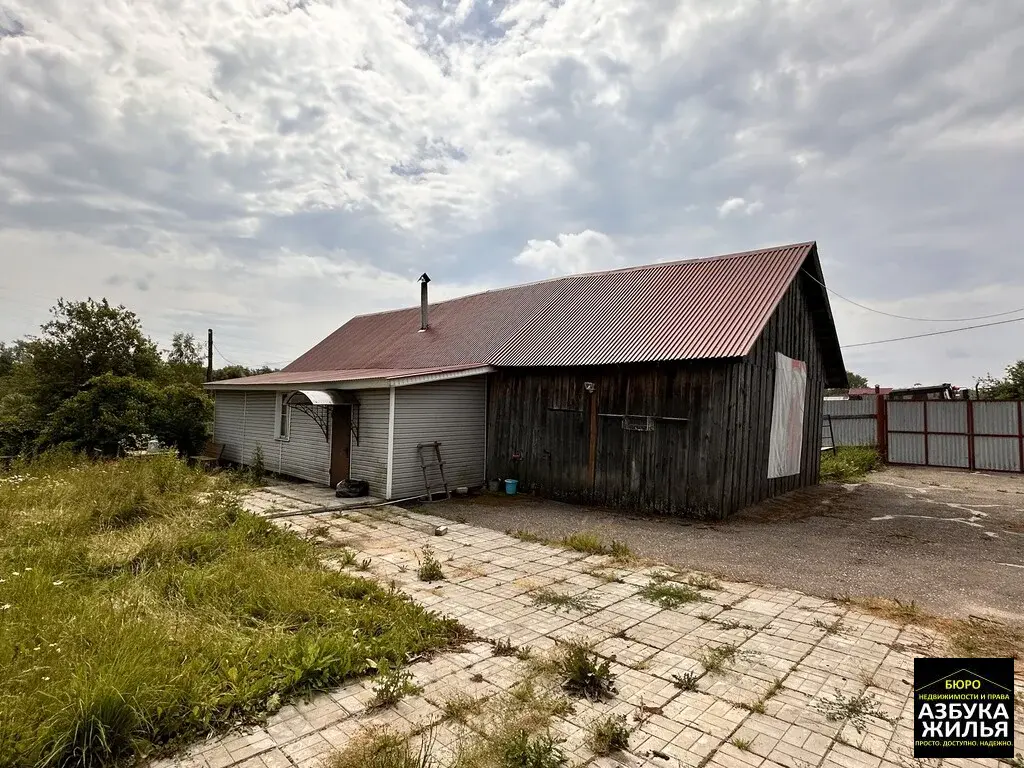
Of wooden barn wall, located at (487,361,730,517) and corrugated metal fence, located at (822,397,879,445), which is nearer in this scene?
wooden barn wall, located at (487,361,730,517)

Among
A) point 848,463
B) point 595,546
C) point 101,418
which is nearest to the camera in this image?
point 595,546

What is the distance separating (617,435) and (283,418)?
863cm

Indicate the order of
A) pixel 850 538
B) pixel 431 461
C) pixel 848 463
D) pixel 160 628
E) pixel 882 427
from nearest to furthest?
1. pixel 160 628
2. pixel 850 538
3. pixel 431 461
4. pixel 848 463
5. pixel 882 427

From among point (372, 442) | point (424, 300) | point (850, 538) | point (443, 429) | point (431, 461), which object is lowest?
point (850, 538)

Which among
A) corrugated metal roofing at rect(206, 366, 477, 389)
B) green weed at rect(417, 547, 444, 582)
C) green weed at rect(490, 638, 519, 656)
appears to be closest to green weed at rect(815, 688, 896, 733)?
green weed at rect(490, 638, 519, 656)

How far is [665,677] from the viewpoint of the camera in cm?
360

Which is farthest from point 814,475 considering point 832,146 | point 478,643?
point 478,643

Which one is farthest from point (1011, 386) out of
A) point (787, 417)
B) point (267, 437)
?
point (267, 437)

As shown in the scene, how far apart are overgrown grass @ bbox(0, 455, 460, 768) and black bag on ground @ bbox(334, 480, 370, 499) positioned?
3.08m

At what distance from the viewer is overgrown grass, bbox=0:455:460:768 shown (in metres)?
2.71

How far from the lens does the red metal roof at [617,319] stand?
954 centimetres

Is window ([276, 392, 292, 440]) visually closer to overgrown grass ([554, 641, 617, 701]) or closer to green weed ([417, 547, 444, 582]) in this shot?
green weed ([417, 547, 444, 582])

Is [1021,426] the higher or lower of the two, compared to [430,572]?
higher

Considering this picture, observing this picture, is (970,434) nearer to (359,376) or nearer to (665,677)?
(665,677)
